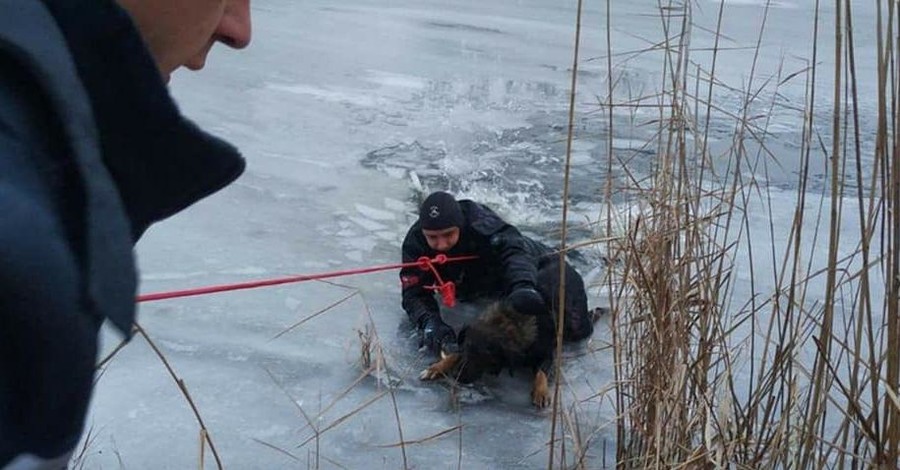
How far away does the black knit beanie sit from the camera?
2.92 m

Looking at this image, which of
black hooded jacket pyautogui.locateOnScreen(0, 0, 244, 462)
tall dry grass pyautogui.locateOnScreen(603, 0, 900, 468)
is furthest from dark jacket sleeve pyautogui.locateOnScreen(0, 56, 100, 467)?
tall dry grass pyautogui.locateOnScreen(603, 0, 900, 468)

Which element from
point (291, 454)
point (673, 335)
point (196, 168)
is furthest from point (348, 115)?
point (196, 168)

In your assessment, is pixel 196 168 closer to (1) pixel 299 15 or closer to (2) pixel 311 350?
(2) pixel 311 350

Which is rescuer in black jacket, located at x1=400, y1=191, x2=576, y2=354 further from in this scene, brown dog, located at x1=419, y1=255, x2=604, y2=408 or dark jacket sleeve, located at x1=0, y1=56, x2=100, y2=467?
dark jacket sleeve, located at x1=0, y1=56, x2=100, y2=467

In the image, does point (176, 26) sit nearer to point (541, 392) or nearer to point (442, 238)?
point (541, 392)

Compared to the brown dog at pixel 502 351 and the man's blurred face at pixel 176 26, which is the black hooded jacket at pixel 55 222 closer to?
the man's blurred face at pixel 176 26

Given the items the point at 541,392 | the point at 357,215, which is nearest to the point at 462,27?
the point at 357,215

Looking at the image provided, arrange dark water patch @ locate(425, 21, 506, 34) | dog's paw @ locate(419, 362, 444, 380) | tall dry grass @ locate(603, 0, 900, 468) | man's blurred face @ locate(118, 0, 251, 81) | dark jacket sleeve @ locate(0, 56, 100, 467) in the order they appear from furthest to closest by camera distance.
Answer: dark water patch @ locate(425, 21, 506, 34) → dog's paw @ locate(419, 362, 444, 380) → tall dry grass @ locate(603, 0, 900, 468) → man's blurred face @ locate(118, 0, 251, 81) → dark jacket sleeve @ locate(0, 56, 100, 467)

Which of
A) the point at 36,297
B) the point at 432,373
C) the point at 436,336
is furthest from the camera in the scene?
the point at 436,336

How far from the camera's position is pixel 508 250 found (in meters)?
2.99

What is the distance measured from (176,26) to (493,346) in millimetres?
2138

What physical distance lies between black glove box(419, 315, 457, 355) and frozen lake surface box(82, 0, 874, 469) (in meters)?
0.03

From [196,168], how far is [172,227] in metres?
2.89

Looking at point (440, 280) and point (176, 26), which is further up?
point (176, 26)
